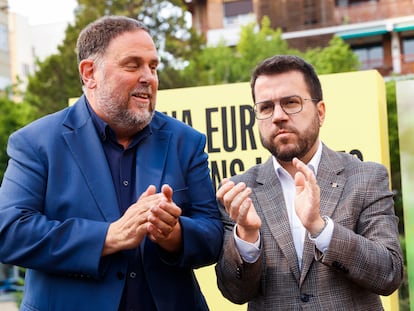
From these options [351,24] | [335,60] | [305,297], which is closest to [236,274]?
[305,297]

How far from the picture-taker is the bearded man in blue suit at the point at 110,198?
8.59 feet

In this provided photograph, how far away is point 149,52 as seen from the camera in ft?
9.40

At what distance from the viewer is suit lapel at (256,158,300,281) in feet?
9.47

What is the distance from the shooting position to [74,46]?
56.2 feet

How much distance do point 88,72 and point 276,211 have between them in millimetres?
983

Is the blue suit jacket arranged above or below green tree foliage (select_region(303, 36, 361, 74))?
below

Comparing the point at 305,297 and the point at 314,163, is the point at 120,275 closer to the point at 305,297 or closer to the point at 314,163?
the point at 305,297

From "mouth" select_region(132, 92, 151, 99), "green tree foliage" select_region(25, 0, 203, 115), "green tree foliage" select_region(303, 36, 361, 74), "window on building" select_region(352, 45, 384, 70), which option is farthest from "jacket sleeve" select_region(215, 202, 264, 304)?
"window on building" select_region(352, 45, 384, 70)

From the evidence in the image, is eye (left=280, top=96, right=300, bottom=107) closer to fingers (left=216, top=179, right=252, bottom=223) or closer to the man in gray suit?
the man in gray suit

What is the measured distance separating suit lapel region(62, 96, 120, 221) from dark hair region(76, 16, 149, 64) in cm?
26

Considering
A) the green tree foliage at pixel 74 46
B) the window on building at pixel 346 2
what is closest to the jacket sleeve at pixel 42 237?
the green tree foliage at pixel 74 46

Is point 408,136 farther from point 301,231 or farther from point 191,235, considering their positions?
point 191,235

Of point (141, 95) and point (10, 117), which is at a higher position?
point (141, 95)

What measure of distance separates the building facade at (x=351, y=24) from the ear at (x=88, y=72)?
25.7m
